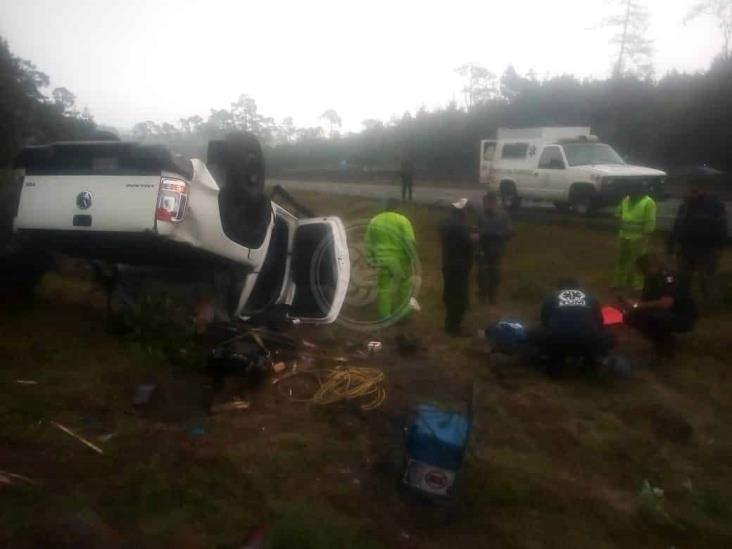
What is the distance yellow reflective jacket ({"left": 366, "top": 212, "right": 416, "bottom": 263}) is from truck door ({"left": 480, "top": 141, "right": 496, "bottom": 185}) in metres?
12.5

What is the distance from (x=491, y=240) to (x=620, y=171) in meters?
7.29

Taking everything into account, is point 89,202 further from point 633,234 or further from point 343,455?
point 633,234

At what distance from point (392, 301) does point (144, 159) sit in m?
3.59

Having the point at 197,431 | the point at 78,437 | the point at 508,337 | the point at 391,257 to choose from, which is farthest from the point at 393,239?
the point at 78,437

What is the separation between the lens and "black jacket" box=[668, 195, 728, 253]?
8.21 meters

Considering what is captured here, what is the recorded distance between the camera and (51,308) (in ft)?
22.8

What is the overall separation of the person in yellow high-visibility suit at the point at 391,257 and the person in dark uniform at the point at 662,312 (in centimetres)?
235

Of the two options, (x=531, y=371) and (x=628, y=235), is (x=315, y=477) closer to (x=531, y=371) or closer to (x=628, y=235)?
(x=531, y=371)

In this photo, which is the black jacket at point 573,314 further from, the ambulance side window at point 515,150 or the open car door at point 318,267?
the ambulance side window at point 515,150

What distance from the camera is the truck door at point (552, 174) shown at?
646 inches

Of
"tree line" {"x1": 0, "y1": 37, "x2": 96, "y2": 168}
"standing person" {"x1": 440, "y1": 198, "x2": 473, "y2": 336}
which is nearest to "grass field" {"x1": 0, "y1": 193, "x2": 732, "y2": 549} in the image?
"standing person" {"x1": 440, "y1": 198, "x2": 473, "y2": 336}

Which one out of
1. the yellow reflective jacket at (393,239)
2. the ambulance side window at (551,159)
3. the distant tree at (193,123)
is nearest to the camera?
the yellow reflective jacket at (393,239)

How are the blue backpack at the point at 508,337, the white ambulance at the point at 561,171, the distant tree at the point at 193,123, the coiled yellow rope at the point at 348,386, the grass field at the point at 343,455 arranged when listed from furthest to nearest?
the distant tree at the point at 193,123, the white ambulance at the point at 561,171, the blue backpack at the point at 508,337, the coiled yellow rope at the point at 348,386, the grass field at the point at 343,455

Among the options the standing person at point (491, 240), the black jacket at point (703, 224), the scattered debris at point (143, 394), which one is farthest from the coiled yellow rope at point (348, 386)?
the black jacket at point (703, 224)
